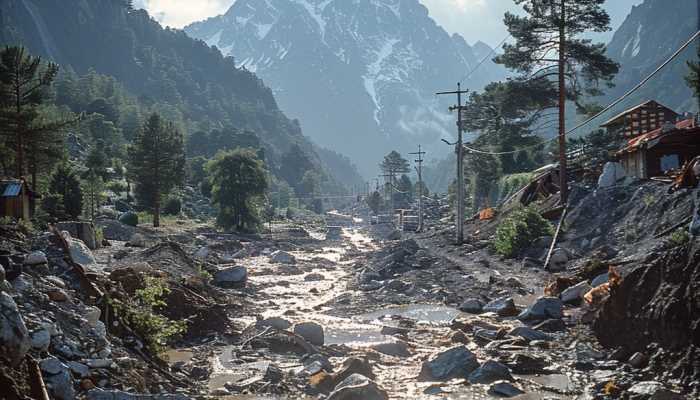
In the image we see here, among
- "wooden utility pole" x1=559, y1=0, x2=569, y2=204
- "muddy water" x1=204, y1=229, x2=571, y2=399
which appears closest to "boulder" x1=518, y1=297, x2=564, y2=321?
"muddy water" x1=204, y1=229, x2=571, y2=399

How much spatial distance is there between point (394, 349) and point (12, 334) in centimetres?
890

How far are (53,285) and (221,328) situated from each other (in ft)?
21.3

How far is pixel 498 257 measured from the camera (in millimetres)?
29984

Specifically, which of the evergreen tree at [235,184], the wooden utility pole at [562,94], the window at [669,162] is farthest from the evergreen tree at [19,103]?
the window at [669,162]

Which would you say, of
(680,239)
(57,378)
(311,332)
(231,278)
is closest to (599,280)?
(680,239)

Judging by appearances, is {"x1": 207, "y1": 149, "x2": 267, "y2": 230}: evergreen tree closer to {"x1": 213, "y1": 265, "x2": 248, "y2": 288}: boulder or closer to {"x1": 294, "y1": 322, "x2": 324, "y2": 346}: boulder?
{"x1": 213, "y1": 265, "x2": 248, "y2": 288}: boulder

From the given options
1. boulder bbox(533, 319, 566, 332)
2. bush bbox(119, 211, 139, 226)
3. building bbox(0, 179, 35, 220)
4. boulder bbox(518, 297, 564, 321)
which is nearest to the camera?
boulder bbox(533, 319, 566, 332)

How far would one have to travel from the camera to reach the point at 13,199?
27.2 m

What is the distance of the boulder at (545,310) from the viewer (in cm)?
1584

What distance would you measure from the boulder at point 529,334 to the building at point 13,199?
23.3 metres

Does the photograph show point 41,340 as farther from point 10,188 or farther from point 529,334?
point 10,188

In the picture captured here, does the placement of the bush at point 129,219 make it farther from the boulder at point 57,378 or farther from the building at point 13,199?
the boulder at point 57,378

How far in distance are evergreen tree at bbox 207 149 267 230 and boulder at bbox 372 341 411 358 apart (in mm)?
45134

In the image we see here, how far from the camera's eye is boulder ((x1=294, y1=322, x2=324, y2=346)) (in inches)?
578
